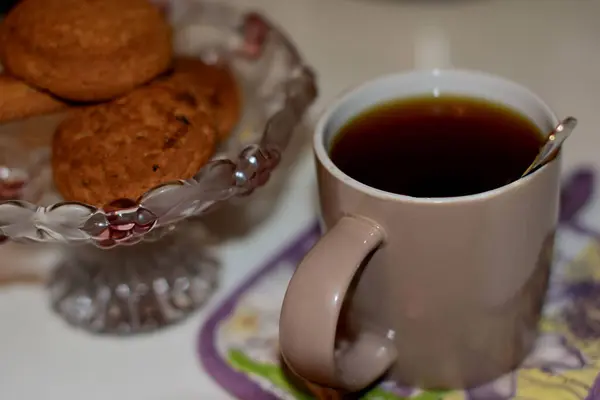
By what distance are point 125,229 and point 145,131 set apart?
63mm

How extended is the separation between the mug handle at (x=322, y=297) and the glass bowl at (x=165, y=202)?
79 millimetres

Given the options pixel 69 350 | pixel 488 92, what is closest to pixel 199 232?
pixel 69 350

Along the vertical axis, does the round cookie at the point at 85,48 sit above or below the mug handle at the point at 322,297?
above

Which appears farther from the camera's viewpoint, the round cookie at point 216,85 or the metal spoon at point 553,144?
the round cookie at point 216,85

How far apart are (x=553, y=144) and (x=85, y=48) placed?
0.91ft

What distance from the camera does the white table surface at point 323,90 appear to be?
1.61 ft

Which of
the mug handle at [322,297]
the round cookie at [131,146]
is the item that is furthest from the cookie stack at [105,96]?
the mug handle at [322,297]

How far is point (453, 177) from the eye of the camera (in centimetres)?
45

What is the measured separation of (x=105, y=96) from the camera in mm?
484

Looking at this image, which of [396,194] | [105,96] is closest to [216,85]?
[105,96]

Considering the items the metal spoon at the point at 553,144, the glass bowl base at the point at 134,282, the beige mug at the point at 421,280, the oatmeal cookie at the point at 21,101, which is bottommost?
the glass bowl base at the point at 134,282

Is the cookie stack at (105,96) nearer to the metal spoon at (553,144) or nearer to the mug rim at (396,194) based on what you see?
the mug rim at (396,194)

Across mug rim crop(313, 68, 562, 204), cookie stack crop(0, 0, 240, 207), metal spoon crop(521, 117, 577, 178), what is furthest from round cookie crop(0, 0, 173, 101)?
metal spoon crop(521, 117, 577, 178)

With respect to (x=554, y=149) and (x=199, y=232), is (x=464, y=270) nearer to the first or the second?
(x=554, y=149)
